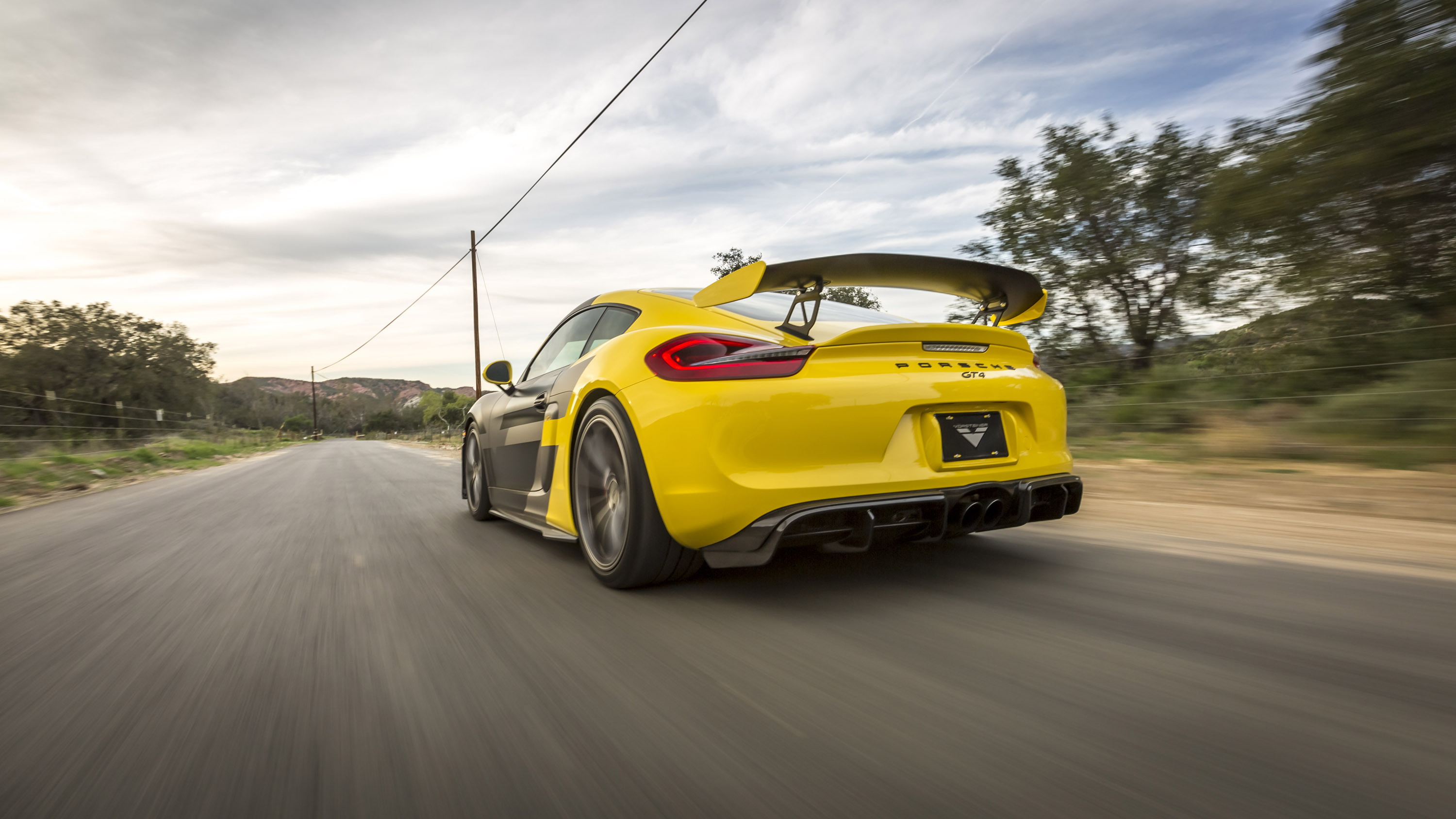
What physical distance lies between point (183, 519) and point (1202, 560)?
6.80 meters

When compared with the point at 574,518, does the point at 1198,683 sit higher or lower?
lower

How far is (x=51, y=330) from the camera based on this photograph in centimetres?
3244

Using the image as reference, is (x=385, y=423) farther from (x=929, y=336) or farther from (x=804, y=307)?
(x=929, y=336)

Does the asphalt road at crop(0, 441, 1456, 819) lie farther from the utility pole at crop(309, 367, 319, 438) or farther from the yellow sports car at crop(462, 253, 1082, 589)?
the utility pole at crop(309, 367, 319, 438)

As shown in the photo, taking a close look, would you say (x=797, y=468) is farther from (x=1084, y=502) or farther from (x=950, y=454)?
(x=1084, y=502)

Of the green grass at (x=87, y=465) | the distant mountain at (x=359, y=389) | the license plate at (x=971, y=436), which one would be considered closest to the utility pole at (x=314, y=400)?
the distant mountain at (x=359, y=389)

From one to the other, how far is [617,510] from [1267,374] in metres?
6.45

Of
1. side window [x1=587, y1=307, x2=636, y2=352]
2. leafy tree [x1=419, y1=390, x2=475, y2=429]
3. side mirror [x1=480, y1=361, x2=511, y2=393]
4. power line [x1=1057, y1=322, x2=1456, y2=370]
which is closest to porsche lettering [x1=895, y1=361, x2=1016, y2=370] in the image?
side window [x1=587, y1=307, x2=636, y2=352]

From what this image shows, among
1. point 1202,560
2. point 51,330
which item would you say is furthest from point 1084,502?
point 51,330

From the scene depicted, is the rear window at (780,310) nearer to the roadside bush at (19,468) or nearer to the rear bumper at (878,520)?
the rear bumper at (878,520)

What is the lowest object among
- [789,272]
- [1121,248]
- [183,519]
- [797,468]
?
[183,519]

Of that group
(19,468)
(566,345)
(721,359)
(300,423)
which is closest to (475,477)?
(566,345)

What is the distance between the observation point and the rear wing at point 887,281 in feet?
9.09

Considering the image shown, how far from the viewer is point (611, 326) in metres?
3.73
